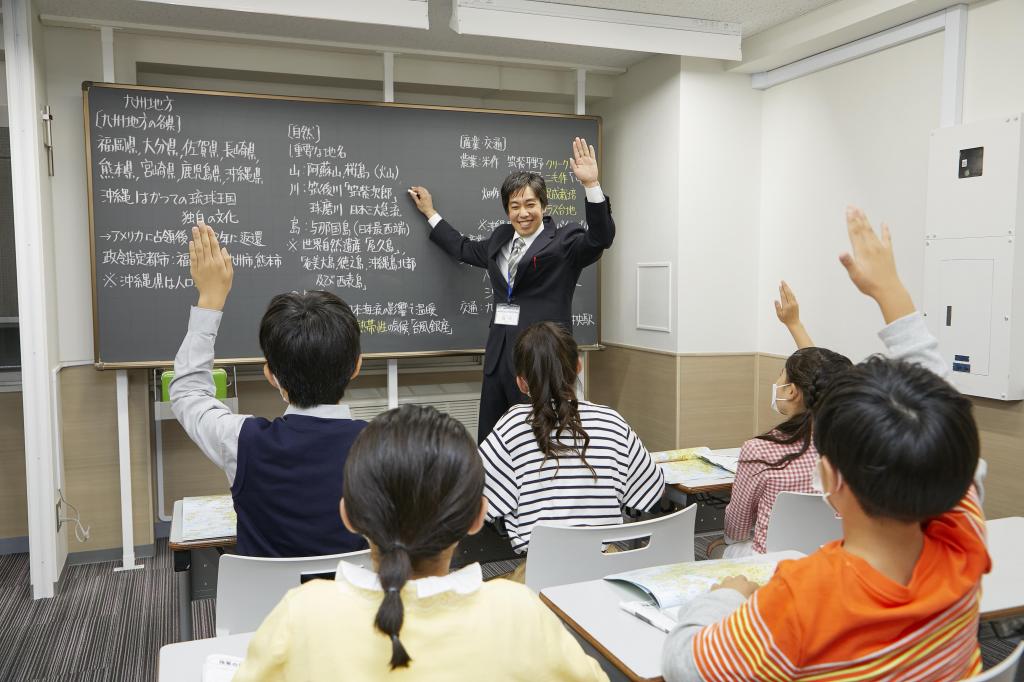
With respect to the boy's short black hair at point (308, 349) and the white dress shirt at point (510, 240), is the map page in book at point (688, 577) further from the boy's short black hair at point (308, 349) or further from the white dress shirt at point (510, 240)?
the white dress shirt at point (510, 240)

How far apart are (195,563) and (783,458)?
1594mm

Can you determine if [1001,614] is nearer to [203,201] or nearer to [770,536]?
[770,536]

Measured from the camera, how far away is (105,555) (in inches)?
151

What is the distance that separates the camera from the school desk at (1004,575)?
150 cm

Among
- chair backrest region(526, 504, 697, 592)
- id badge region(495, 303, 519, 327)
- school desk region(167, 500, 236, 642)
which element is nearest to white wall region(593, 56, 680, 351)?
id badge region(495, 303, 519, 327)

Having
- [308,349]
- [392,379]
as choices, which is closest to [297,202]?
[392,379]

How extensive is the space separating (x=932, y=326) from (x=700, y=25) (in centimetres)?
184

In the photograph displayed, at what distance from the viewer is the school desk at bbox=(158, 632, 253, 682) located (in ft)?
4.13

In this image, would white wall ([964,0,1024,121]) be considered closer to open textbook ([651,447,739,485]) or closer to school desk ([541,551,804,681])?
open textbook ([651,447,739,485])

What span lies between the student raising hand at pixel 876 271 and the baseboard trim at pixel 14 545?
4.05 m

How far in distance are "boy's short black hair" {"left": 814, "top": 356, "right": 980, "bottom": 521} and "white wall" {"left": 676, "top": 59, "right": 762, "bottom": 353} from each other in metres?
3.31

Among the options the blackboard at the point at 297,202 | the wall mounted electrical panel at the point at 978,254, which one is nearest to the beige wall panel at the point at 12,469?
the blackboard at the point at 297,202

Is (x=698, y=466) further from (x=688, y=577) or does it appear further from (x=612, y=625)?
(x=612, y=625)

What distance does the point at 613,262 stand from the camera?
4.83 meters
